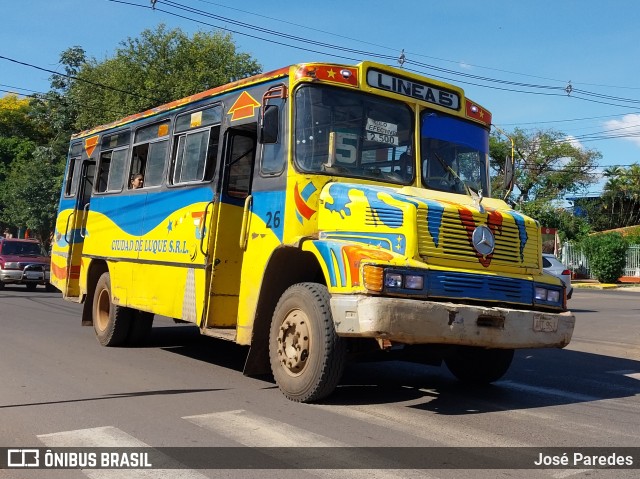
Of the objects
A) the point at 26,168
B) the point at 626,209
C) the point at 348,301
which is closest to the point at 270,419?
the point at 348,301

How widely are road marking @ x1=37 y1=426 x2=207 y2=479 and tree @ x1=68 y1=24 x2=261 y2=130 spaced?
30.9 m

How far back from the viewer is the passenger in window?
10.4 meters

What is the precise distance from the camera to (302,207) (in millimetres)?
7031

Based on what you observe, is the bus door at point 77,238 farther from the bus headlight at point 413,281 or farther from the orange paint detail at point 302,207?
the bus headlight at point 413,281

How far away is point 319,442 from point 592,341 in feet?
30.2

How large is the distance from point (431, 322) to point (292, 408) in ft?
5.03

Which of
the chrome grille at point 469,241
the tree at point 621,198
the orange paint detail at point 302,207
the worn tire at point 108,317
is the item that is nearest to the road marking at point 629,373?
the chrome grille at point 469,241

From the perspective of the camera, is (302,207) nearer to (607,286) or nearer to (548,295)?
(548,295)

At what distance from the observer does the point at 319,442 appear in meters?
5.50

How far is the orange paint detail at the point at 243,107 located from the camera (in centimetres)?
798

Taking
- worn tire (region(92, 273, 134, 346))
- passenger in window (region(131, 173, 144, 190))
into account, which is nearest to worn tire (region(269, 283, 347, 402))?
passenger in window (region(131, 173, 144, 190))

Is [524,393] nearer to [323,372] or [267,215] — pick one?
[323,372]

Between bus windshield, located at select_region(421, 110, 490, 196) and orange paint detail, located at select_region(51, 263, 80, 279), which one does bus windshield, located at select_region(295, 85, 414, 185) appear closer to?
bus windshield, located at select_region(421, 110, 490, 196)

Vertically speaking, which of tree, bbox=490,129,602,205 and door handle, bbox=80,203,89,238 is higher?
tree, bbox=490,129,602,205
